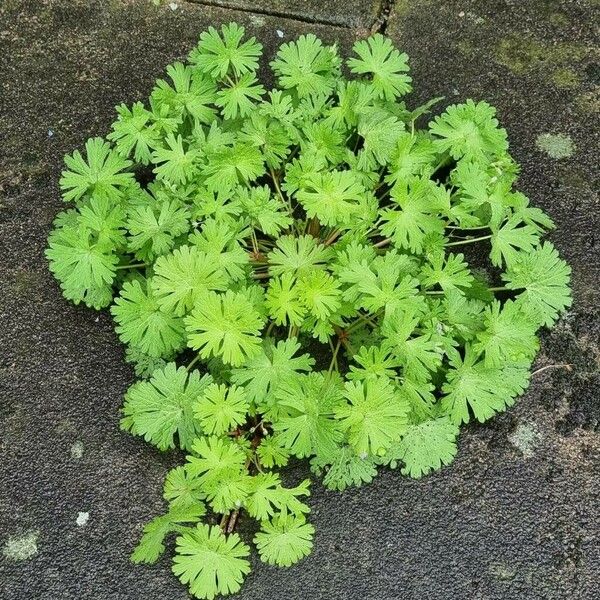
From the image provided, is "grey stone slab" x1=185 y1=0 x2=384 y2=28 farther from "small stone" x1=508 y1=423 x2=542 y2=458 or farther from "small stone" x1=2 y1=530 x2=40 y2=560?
"small stone" x1=2 y1=530 x2=40 y2=560

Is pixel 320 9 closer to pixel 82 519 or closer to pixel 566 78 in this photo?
pixel 566 78

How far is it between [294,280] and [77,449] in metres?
0.90

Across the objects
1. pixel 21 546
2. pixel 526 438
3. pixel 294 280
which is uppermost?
pixel 294 280

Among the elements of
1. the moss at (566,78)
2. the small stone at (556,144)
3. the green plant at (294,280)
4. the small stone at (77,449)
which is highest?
the moss at (566,78)

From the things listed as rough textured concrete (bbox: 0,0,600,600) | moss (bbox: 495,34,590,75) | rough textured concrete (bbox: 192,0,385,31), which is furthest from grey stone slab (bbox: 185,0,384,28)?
moss (bbox: 495,34,590,75)

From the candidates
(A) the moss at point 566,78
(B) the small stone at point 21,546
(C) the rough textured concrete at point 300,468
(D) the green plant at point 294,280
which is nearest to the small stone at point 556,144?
(C) the rough textured concrete at point 300,468

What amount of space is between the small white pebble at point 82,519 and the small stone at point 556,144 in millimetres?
2127

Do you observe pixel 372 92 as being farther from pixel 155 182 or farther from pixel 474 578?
pixel 474 578

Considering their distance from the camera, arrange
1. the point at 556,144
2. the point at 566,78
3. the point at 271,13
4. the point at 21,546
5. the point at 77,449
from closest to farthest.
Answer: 1. the point at 21,546
2. the point at 77,449
3. the point at 556,144
4. the point at 566,78
5. the point at 271,13

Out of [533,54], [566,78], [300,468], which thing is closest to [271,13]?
[533,54]

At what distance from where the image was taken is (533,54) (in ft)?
10.9

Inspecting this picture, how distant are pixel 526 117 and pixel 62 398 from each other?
6.74 feet

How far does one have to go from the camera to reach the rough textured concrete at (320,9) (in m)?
3.39

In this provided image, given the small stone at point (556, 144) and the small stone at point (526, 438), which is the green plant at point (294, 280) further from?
the small stone at point (556, 144)
